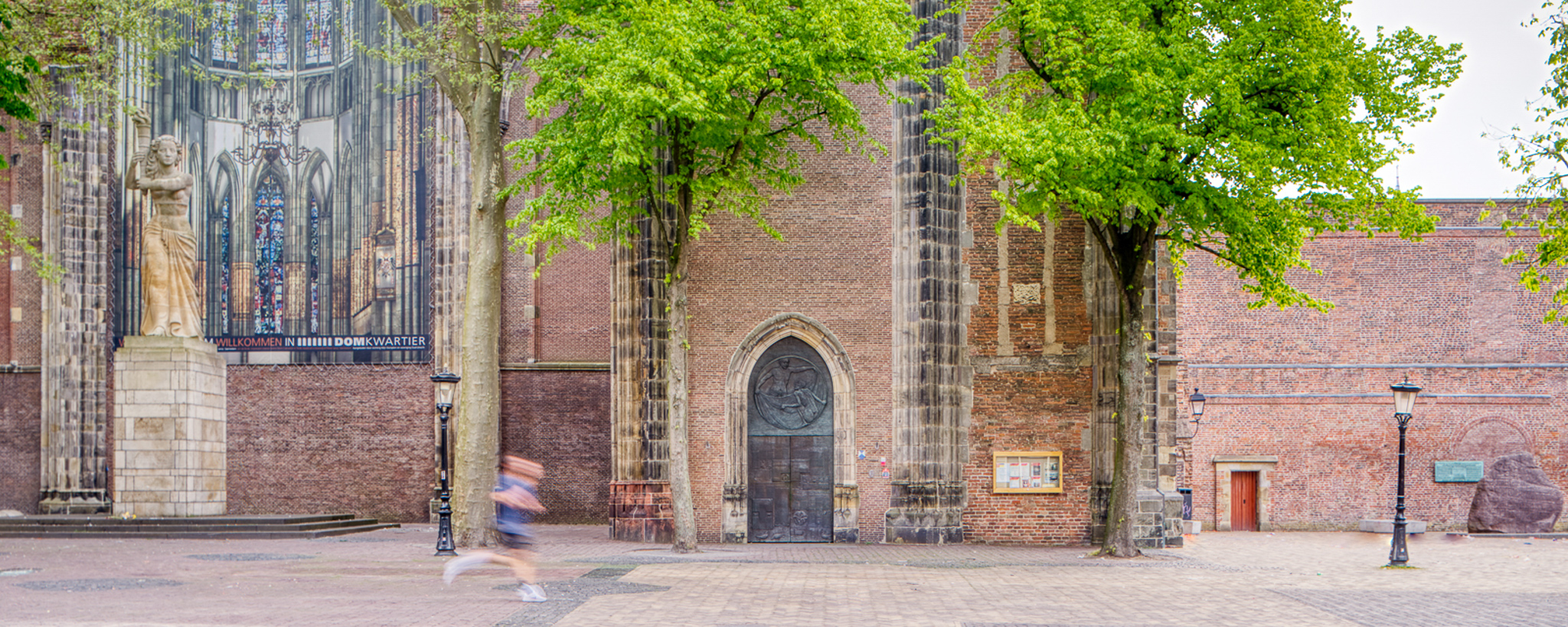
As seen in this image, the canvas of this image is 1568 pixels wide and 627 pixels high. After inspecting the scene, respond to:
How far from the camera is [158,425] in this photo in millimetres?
21344

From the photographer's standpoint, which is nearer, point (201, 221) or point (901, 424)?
point (901, 424)

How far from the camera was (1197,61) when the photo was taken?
18422mm

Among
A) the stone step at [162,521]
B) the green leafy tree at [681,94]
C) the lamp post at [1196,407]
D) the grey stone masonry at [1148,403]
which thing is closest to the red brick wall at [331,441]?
the stone step at [162,521]

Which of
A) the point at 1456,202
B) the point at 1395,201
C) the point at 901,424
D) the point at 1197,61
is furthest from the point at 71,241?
the point at 1456,202

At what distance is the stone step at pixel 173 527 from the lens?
2159 cm

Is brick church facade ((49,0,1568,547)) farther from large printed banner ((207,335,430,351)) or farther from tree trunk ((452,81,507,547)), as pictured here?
tree trunk ((452,81,507,547))

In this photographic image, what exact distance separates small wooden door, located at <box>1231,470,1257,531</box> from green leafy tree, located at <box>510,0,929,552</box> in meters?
18.8

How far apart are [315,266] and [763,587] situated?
19518mm

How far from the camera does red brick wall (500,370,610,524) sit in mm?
30281

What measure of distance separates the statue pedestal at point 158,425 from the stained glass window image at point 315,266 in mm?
8135

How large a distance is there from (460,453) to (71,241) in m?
15.0

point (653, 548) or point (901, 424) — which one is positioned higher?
point (901, 424)

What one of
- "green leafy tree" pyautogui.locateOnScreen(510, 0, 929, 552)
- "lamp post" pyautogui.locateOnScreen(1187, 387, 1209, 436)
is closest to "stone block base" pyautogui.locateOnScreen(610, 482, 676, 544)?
"green leafy tree" pyautogui.locateOnScreen(510, 0, 929, 552)

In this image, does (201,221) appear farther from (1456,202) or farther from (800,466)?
(1456,202)
